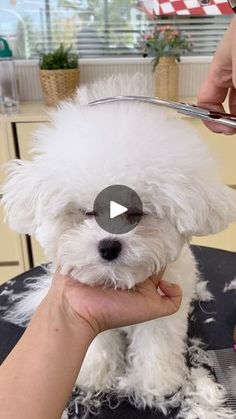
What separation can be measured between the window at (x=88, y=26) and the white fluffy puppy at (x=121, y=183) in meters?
1.21

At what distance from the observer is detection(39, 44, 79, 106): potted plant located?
1.70 meters

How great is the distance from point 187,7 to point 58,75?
59cm

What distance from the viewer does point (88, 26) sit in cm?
190

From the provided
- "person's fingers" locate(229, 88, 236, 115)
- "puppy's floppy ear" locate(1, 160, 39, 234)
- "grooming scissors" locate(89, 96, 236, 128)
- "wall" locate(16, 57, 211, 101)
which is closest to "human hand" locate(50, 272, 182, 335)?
"puppy's floppy ear" locate(1, 160, 39, 234)

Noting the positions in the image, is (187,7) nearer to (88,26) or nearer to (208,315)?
(88,26)

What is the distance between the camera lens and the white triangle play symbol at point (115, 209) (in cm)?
65

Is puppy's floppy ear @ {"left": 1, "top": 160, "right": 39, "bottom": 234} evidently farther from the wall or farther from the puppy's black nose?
the wall

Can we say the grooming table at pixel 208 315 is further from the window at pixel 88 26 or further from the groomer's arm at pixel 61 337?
the window at pixel 88 26

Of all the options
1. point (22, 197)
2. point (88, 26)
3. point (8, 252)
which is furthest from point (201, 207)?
point (88, 26)

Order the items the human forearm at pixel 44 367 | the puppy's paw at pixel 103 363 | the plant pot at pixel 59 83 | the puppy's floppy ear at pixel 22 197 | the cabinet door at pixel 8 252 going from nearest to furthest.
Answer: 1. the human forearm at pixel 44 367
2. the puppy's floppy ear at pixel 22 197
3. the puppy's paw at pixel 103 363
4. the plant pot at pixel 59 83
5. the cabinet door at pixel 8 252

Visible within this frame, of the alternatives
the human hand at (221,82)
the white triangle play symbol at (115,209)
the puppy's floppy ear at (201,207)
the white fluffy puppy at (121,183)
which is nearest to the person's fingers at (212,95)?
the human hand at (221,82)

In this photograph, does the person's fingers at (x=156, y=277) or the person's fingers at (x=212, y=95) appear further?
the person's fingers at (x=212, y=95)

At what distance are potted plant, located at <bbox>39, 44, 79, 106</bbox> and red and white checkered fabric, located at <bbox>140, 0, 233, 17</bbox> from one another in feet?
1.30

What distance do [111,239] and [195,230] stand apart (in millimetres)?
134
